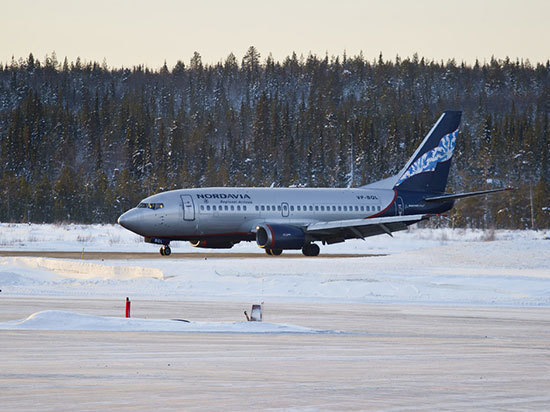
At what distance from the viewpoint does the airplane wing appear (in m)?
49.6

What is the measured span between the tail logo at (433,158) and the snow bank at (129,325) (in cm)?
3847

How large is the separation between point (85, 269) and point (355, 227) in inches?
639

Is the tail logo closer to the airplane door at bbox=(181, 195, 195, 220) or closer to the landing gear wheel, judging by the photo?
the landing gear wheel

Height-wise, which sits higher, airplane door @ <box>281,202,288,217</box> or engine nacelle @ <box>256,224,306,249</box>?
airplane door @ <box>281,202,288,217</box>

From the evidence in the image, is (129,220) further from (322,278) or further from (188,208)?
(322,278)

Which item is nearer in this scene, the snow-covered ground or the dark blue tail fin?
the snow-covered ground

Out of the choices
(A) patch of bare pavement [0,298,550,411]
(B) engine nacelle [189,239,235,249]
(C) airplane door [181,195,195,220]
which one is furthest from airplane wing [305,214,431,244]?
(A) patch of bare pavement [0,298,550,411]

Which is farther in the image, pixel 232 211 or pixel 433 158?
pixel 433 158

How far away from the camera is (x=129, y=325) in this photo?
19812 mm

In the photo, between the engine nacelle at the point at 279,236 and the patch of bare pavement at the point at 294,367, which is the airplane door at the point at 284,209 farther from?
the patch of bare pavement at the point at 294,367

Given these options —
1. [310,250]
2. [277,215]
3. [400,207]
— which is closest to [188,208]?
[277,215]

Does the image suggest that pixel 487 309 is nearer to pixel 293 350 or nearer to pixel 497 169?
pixel 293 350

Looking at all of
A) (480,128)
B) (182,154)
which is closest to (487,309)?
(182,154)

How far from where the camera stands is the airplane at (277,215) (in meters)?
48.2
